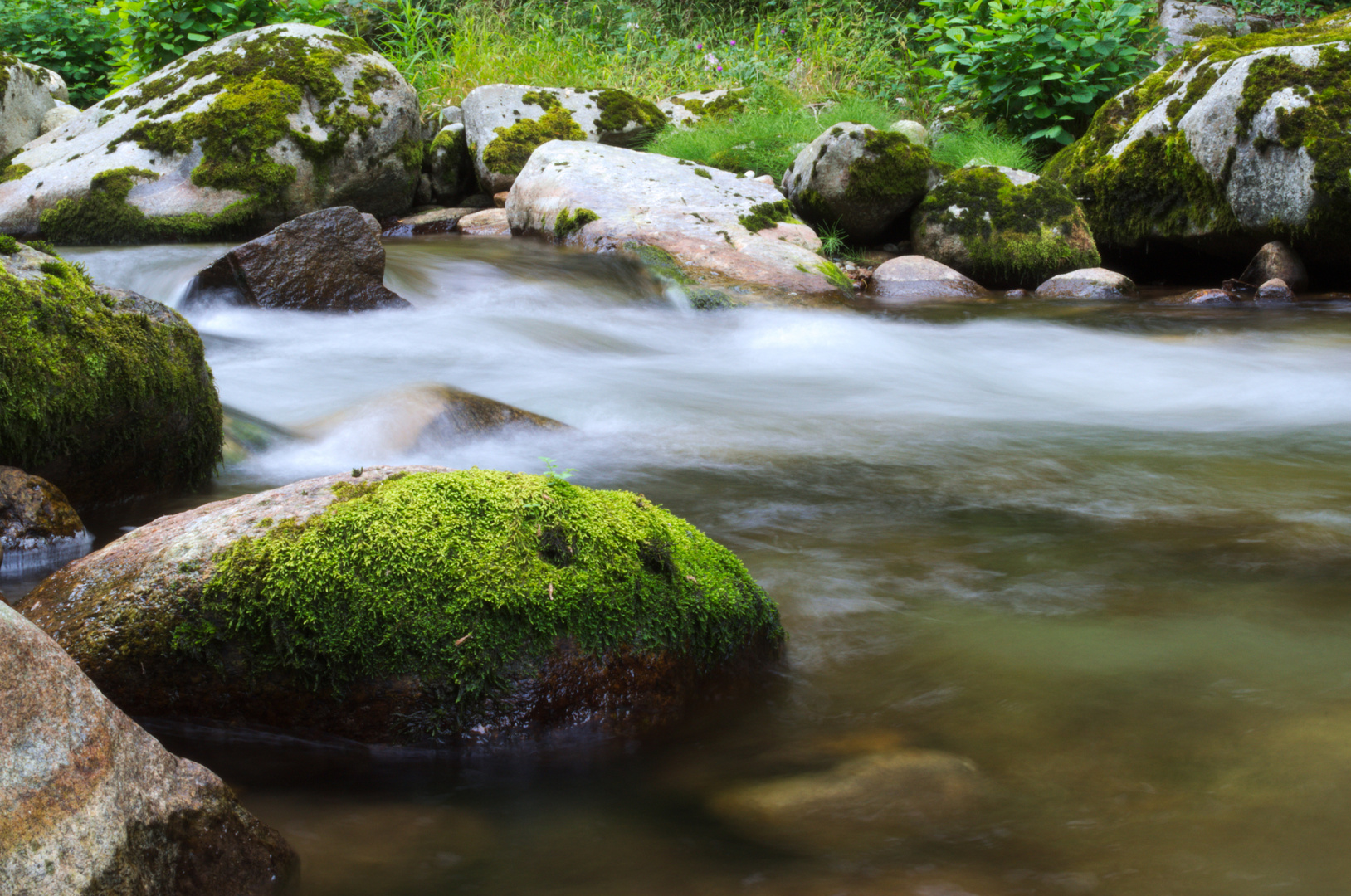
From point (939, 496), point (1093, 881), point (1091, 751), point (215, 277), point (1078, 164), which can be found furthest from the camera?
point (1078, 164)

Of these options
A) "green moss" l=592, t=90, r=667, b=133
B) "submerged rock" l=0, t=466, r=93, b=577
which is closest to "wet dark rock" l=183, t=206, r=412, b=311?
"submerged rock" l=0, t=466, r=93, b=577

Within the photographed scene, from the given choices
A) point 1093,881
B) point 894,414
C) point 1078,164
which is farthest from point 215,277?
point 1078,164

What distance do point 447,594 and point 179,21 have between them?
11.9 metres

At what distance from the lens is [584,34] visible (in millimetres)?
16078

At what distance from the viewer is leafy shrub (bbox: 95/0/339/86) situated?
1155 cm

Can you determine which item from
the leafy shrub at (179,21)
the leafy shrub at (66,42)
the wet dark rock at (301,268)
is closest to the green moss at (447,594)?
the wet dark rock at (301,268)

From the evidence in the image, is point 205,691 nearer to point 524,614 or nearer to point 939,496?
point 524,614

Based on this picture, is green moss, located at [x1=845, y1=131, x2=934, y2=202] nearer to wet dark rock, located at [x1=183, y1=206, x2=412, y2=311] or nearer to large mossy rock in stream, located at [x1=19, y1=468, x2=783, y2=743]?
wet dark rock, located at [x1=183, y1=206, x2=412, y2=311]

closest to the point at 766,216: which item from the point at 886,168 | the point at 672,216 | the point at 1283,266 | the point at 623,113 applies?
the point at 672,216

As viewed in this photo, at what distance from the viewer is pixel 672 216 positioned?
902 centimetres

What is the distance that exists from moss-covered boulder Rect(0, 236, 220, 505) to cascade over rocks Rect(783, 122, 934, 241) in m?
7.17

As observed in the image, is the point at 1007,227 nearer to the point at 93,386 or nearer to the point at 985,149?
the point at 985,149

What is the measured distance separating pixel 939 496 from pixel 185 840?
3034mm

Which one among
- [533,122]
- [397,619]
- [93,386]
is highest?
[533,122]
